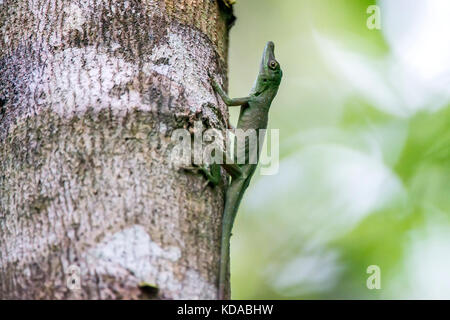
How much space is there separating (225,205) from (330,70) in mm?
6172

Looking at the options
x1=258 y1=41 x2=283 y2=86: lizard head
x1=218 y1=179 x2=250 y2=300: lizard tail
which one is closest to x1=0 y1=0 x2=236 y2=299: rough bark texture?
x1=218 y1=179 x2=250 y2=300: lizard tail

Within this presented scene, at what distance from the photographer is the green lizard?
263 centimetres

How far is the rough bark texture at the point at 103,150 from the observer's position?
7.13 feet

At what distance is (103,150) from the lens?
2406 millimetres

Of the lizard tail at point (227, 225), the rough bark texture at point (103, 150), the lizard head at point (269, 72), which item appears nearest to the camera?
the rough bark texture at point (103, 150)

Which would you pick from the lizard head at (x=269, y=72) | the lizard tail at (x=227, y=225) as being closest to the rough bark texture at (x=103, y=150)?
the lizard tail at (x=227, y=225)

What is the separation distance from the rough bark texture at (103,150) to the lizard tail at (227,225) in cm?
5

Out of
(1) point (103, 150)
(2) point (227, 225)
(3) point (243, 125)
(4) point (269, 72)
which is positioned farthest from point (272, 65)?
(1) point (103, 150)

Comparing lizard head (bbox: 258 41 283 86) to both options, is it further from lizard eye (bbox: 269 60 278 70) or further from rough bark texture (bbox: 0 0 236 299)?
rough bark texture (bbox: 0 0 236 299)

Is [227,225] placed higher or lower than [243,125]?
lower

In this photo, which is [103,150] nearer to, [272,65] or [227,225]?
[227,225]

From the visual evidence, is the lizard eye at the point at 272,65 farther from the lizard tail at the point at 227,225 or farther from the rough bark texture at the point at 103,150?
the rough bark texture at the point at 103,150

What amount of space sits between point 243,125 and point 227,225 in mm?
1947

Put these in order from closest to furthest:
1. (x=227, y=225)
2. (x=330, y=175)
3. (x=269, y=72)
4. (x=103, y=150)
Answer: (x=103, y=150)
(x=227, y=225)
(x=269, y=72)
(x=330, y=175)
